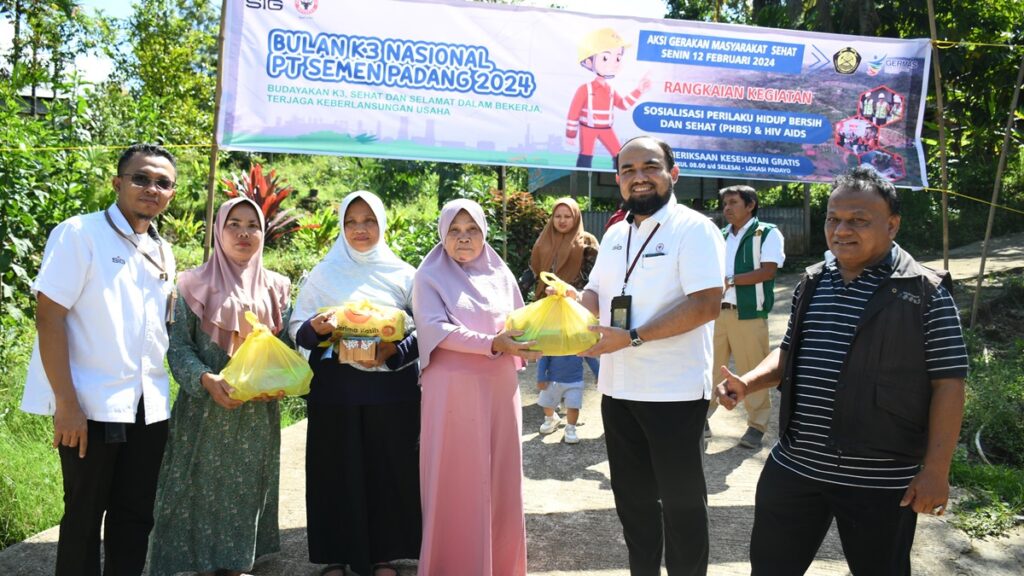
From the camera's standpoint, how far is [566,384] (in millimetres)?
5801

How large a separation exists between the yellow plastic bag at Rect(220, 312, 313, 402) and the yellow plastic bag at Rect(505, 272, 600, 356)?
38.0 inches

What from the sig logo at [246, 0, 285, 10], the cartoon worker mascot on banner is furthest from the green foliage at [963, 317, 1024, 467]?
the sig logo at [246, 0, 285, 10]

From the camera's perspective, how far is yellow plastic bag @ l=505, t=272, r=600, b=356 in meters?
3.07

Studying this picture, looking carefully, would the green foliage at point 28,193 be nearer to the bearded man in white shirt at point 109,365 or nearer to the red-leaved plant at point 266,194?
the bearded man in white shirt at point 109,365

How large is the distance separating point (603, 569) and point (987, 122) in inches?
492

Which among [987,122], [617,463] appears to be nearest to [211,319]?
[617,463]

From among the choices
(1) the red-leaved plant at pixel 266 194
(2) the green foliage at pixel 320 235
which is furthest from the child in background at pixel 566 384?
(1) the red-leaved plant at pixel 266 194

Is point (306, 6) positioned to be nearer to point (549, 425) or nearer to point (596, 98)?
Result: point (596, 98)

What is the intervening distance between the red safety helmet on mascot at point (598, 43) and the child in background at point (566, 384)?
2333 mm

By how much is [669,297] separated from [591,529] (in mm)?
1765

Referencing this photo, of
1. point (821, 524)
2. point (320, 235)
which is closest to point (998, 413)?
point (821, 524)

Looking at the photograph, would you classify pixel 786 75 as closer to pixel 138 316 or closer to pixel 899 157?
pixel 899 157

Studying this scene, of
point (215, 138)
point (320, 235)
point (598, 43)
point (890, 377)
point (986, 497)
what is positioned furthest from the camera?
point (320, 235)

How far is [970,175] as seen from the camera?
1548 cm
